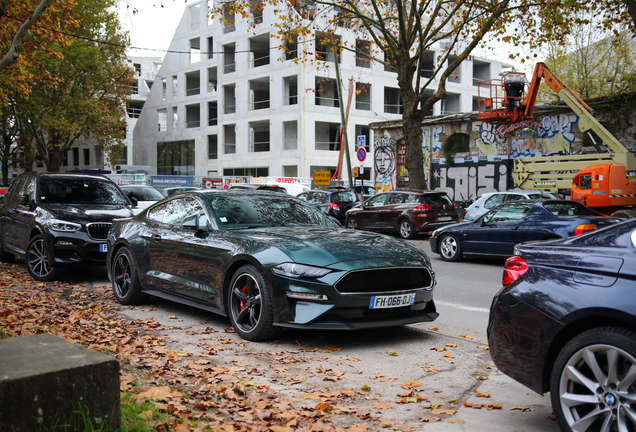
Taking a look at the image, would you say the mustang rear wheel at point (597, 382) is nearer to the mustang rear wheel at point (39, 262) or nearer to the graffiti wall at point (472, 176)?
the mustang rear wheel at point (39, 262)

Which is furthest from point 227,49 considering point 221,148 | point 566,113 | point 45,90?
point 566,113

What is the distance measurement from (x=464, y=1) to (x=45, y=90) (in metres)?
28.7

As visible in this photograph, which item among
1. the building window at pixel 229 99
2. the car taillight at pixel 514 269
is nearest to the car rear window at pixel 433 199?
the car taillight at pixel 514 269

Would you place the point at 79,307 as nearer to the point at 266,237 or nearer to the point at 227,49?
the point at 266,237

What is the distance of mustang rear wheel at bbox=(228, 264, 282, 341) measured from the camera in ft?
18.0

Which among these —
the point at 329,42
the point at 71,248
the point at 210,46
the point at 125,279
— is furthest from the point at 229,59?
the point at 125,279

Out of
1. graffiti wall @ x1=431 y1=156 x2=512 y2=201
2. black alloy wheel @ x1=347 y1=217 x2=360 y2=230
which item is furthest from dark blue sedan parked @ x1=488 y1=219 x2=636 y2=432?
graffiti wall @ x1=431 y1=156 x2=512 y2=201

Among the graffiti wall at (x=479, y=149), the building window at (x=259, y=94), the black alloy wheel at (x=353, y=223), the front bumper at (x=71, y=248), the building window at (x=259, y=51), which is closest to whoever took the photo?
the front bumper at (x=71, y=248)

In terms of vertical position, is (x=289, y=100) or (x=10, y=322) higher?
(x=289, y=100)

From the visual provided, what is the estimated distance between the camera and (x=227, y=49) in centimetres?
4847

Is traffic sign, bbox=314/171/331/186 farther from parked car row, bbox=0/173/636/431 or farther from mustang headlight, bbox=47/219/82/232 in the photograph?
mustang headlight, bbox=47/219/82/232

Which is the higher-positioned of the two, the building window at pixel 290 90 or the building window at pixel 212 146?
the building window at pixel 290 90

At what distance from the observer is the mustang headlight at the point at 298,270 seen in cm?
530

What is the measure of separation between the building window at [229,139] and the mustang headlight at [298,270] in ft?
146
